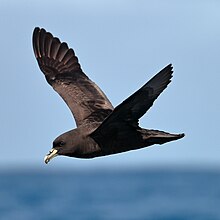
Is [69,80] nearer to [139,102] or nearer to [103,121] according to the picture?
[103,121]

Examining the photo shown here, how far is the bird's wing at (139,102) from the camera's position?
17.7m

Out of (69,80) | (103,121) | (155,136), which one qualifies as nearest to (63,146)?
(103,121)

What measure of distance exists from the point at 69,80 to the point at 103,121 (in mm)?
3545

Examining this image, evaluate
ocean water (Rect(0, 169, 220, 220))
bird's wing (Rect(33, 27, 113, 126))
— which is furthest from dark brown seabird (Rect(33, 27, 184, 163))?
ocean water (Rect(0, 169, 220, 220))

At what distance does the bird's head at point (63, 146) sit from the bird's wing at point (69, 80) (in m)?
1.16

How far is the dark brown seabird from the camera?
1780cm

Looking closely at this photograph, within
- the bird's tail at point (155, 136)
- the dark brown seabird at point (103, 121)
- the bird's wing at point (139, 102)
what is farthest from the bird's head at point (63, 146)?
the bird's tail at point (155, 136)

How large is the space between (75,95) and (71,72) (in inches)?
40.1

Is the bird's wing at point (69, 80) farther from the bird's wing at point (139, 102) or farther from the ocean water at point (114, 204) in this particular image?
the ocean water at point (114, 204)

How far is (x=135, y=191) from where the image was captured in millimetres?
83000

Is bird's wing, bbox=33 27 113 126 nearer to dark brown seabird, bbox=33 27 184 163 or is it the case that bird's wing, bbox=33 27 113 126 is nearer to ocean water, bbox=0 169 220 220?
dark brown seabird, bbox=33 27 184 163

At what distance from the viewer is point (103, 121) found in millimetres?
18203
